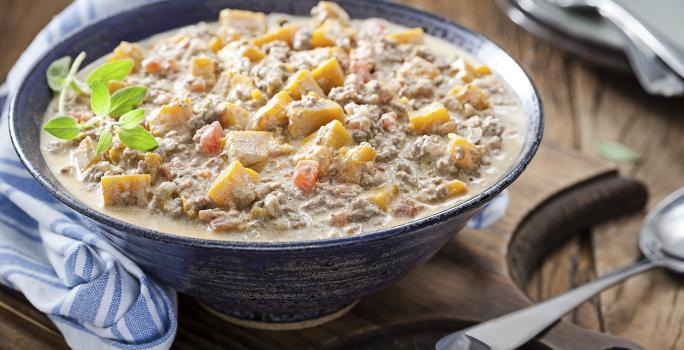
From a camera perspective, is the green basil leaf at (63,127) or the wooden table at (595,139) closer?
the green basil leaf at (63,127)

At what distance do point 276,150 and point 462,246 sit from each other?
1.17 m

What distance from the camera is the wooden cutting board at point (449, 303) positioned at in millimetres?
3133

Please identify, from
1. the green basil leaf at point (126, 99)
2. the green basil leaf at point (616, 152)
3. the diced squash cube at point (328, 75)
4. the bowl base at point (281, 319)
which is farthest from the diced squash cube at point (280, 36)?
the green basil leaf at point (616, 152)

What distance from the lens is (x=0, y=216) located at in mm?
3338

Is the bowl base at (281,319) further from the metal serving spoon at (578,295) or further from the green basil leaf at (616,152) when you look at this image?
the green basil leaf at (616,152)

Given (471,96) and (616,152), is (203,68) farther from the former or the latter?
(616,152)

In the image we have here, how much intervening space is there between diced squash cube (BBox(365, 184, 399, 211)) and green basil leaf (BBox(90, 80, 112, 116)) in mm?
927

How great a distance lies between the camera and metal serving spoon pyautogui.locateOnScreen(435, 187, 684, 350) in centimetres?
300

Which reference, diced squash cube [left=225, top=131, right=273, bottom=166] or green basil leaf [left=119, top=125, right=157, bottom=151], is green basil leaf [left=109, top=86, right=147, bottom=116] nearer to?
green basil leaf [left=119, top=125, right=157, bottom=151]

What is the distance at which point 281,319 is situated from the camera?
3150 mm

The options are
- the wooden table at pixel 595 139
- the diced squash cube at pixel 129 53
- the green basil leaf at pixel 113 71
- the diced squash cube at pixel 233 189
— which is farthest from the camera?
the wooden table at pixel 595 139

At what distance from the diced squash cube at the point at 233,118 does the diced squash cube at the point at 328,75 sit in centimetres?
36

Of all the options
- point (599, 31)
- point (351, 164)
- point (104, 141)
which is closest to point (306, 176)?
point (351, 164)

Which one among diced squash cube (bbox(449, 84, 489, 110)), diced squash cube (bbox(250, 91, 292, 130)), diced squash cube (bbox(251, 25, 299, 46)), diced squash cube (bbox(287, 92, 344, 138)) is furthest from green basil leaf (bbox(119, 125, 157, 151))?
diced squash cube (bbox(449, 84, 489, 110))
